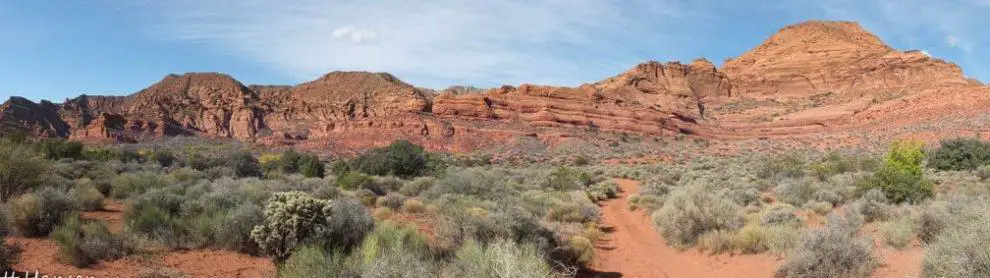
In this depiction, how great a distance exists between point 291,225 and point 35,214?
5.27 m

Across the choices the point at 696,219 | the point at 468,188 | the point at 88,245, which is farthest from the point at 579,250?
the point at 468,188

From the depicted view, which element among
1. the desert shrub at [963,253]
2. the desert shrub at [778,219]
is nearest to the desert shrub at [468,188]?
the desert shrub at [778,219]

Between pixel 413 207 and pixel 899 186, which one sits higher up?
pixel 899 186

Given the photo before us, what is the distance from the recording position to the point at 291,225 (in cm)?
851

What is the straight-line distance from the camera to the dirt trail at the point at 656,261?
960 centimetres

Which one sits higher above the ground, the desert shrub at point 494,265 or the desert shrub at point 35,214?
the desert shrub at point 494,265

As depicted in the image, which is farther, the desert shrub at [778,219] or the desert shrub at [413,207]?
the desert shrub at [413,207]

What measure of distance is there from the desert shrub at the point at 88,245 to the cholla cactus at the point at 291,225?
2085mm

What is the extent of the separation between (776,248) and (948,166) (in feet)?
72.2

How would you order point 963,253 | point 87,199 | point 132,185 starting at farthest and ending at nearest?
point 132,185 < point 87,199 < point 963,253

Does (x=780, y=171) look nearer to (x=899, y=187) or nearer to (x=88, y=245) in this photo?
(x=899, y=187)

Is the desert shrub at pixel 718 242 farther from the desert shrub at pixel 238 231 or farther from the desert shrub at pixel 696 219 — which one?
the desert shrub at pixel 238 231

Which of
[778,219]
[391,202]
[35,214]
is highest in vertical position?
[778,219]

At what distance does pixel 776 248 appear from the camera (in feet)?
31.5
